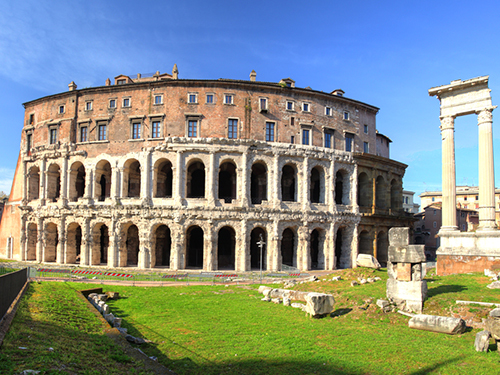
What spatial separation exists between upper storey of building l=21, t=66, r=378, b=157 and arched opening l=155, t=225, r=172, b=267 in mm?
8557

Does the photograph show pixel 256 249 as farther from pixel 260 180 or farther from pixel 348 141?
pixel 348 141

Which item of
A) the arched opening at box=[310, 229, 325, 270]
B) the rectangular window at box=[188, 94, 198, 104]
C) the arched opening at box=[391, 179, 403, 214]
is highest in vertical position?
the rectangular window at box=[188, 94, 198, 104]

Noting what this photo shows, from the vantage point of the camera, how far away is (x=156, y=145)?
1332 inches

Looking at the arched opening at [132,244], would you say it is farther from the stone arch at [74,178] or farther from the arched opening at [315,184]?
the arched opening at [315,184]

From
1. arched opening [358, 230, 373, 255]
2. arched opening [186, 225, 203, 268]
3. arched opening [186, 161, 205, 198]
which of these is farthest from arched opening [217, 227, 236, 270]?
arched opening [358, 230, 373, 255]

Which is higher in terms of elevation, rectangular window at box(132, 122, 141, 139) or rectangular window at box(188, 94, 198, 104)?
rectangular window at box(188, 94, 198, 104)

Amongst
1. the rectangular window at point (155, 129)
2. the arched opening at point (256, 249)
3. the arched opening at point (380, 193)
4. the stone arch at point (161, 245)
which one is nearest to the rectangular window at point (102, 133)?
the rectangular window at point (155, 129)

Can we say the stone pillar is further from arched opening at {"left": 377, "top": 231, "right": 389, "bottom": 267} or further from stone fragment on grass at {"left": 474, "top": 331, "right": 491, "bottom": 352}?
stone fragment on grass at {"left": 474, "top": 331, "right": 491, "bottom": 352}

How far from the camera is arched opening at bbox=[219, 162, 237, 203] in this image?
3741 centimetres

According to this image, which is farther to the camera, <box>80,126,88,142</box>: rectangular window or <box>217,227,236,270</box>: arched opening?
<box>217,227,236,270</box>: arched opening

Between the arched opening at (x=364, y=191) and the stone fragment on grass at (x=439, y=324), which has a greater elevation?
the arched opening at (x=364, y=191)

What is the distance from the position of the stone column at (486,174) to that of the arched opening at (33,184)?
43.3 metres

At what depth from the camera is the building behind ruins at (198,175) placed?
32.9m

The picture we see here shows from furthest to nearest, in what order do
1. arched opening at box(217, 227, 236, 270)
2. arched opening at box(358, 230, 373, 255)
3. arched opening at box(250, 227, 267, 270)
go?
arched opening at box(358, 230, 373, 255) < arched opening at box(217, 227, 236, 270) < arched opening at box(250, 227, 267, 270)
